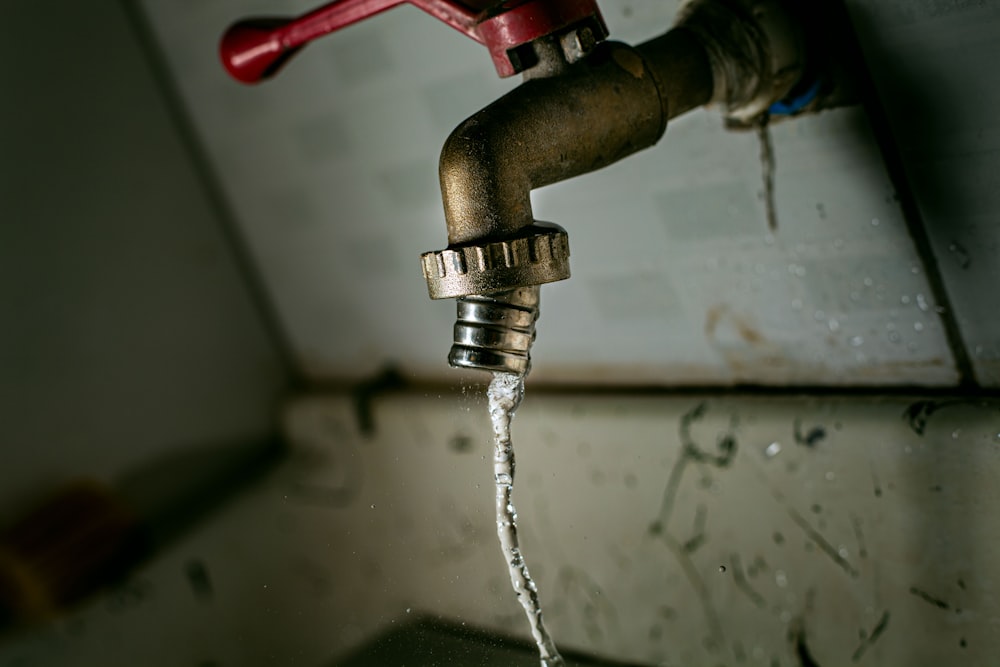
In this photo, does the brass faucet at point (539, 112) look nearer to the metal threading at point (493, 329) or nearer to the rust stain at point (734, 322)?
the metal threading at point (493, 329)

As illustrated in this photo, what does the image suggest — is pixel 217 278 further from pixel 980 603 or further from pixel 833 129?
pixel 980 603

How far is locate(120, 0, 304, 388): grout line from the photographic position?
991 millimetres

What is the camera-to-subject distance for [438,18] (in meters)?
0.49

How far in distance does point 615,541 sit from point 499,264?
0.45 metres

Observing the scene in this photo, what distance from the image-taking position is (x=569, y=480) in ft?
2.64

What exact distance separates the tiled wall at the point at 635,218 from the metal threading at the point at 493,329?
285 millimetres

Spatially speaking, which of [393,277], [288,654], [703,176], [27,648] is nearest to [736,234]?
[703,176]

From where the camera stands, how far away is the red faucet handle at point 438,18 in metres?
0.44

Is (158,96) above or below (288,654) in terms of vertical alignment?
above

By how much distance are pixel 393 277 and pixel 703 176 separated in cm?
42

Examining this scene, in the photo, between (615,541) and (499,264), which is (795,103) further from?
(615,541)

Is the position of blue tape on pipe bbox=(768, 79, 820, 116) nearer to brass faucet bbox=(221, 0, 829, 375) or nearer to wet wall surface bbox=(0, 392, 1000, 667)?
brass faucet bbox=(221, 0, 829, 375)

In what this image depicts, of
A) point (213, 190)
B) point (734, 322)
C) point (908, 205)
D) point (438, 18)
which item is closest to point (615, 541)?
point (734, 322)

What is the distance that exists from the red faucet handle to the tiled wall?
0.21 m
